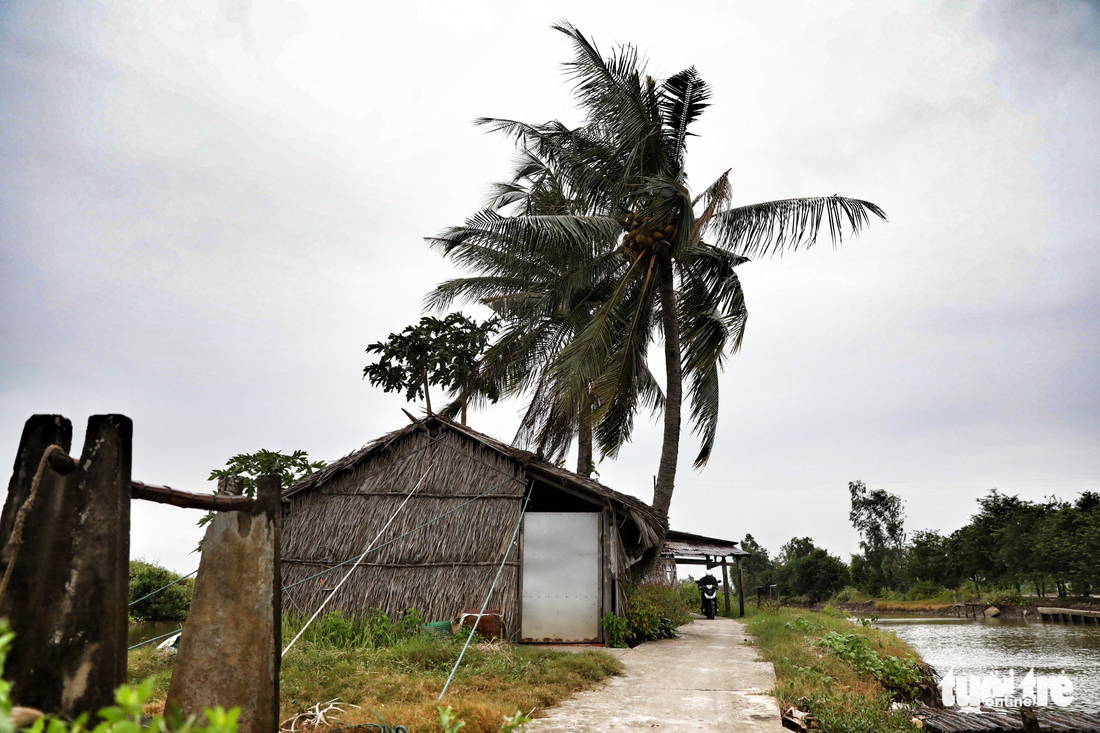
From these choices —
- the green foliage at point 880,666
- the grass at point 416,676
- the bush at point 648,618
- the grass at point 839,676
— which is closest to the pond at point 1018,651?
the green foliage at point 880,666

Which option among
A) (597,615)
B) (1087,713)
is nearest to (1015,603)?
(1087,713)

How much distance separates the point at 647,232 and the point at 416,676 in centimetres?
727

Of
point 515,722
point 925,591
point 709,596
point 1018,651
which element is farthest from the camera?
point 925,591

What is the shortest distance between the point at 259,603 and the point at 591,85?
32.6 ft

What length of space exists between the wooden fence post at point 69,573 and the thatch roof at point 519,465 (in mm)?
7402

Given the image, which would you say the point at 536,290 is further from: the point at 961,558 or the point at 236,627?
the point at 961,558

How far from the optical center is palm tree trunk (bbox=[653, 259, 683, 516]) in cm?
1138

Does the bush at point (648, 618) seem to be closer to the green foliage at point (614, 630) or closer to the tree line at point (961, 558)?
the green foliage at point (614, 630)

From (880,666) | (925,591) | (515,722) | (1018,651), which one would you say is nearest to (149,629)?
(880,666)

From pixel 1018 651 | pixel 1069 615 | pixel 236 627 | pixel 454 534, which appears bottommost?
pixel 1069 615

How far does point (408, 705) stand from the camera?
4789 mm

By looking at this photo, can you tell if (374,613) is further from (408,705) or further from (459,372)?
(459,372)

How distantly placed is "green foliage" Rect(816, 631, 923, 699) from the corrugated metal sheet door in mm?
3152

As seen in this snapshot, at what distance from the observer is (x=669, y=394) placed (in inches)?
457
